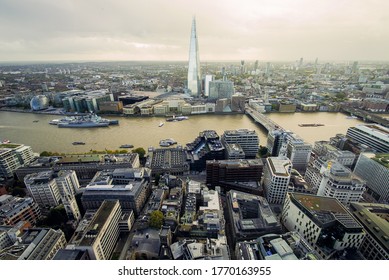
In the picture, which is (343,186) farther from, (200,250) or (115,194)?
(115,194)

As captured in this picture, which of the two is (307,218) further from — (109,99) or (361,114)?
(109,99)

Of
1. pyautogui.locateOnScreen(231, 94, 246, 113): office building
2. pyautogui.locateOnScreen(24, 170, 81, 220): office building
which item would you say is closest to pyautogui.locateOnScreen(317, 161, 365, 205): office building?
pyautogui.locateOnScreen(24, 170, 81, 220): office building

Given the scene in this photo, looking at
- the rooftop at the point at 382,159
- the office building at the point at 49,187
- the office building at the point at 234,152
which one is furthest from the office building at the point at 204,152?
the rooftop at the point at 382,159

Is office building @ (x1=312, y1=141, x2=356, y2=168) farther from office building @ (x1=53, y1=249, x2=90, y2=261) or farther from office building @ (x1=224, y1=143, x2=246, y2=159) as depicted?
office building @ (x1=53, y1=249, x2=90, y2=261)

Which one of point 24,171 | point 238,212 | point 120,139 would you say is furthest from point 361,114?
point 24,171

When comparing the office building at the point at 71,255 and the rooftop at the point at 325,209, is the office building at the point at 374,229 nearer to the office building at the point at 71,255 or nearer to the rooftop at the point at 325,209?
the rooftop at the point at 325,209
